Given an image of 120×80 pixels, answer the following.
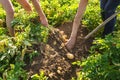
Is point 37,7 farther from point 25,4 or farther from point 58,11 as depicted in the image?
point 58,11

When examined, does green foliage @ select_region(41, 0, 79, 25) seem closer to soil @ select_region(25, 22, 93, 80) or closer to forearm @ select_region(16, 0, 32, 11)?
soil @ select_region(25, 22, 93, 80)

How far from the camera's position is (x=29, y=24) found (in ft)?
14.6

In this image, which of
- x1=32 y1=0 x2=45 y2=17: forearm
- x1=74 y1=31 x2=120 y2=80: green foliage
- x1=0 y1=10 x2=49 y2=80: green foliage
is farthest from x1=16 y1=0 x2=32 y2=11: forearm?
x1=74 y1=31 x2=120 y2=80: green foliage

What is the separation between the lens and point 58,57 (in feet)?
14.0

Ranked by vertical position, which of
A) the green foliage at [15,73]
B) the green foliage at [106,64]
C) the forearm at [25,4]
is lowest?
the green foliage at [15,73]

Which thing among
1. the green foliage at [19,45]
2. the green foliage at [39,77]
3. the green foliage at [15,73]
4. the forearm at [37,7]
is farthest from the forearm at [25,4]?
the green foliage at [39,77]

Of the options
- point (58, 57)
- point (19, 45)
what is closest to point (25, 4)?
point (19, 45)

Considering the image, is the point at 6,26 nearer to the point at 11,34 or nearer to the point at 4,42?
the point at 11,34

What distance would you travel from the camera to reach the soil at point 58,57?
13.3 feet

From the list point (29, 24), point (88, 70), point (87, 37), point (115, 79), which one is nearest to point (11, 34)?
point (29, 24)

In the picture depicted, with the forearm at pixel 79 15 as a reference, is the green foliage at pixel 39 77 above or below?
below

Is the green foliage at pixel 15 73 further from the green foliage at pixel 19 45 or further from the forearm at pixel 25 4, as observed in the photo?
the forearm at pixel 25 4

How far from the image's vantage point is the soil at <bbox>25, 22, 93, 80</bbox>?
13.3ft

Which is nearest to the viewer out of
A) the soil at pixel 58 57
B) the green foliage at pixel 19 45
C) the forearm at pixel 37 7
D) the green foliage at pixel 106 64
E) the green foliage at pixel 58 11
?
the green foliage at pixel 106 64
